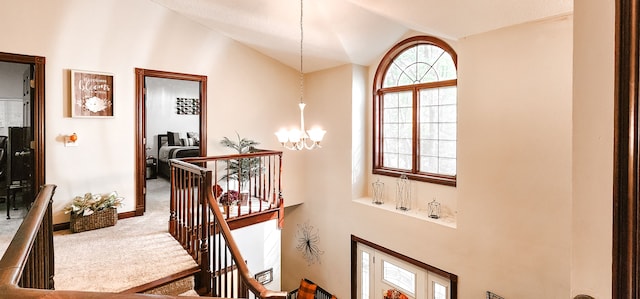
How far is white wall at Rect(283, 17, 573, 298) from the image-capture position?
335 centimetres

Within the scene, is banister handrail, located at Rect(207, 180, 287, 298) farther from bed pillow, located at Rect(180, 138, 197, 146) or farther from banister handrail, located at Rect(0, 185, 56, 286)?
bed pillow, located at Rect(180, 138, 197, 146)

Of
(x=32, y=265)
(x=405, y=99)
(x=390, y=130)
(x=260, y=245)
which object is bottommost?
(x=260, y=245)

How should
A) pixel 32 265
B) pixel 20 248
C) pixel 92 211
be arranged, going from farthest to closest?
A: pixel 92 211
pixel 32 265
pixel 20 248

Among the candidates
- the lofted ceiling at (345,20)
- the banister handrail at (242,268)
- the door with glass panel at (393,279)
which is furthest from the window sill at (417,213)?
the banister handrail at (242,268)

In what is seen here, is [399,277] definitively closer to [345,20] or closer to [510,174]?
[510,174]

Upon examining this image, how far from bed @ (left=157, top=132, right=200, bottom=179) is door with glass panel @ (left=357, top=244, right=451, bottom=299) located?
14.0 feet

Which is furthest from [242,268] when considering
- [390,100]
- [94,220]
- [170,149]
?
[170,149]

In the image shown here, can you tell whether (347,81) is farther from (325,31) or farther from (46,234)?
(46,234)

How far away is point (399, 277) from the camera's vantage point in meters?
4.98

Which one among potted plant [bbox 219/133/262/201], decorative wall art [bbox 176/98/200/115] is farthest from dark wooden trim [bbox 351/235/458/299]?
decorative wall art [bbox 176/98/200/115]

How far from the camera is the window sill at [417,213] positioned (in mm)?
4375

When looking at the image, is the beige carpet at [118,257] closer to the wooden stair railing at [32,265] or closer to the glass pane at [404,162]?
the wooden stair railing at [32,265]

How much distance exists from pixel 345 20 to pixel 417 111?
180 cm

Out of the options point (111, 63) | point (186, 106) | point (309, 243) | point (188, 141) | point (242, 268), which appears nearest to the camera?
point (242, 268)
